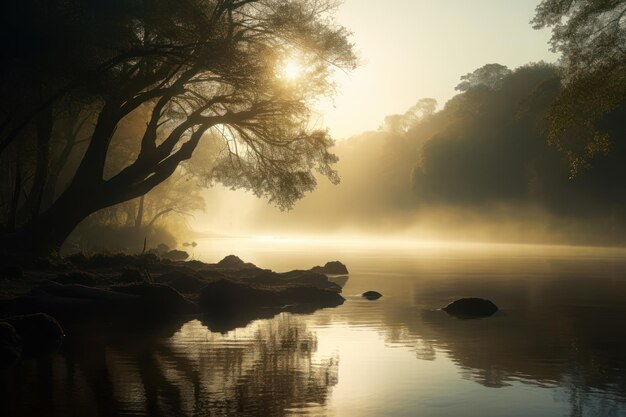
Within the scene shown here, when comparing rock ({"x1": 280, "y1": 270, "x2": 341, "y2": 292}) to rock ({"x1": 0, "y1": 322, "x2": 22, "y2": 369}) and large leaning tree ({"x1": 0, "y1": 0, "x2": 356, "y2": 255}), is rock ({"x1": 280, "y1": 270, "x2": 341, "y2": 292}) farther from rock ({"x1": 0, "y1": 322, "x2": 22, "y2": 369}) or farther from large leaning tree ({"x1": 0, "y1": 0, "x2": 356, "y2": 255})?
rock ({"x1": 0, "y1": 322, "x2": 22, "y2": 369})

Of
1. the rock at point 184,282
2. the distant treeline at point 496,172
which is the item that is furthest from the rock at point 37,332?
the distant treeline at point 496,172

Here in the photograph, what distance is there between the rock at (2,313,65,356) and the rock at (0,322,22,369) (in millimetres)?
769

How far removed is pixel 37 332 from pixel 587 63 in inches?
886

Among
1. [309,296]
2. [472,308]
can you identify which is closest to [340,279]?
[309,296]

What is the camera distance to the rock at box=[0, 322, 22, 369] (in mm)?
15359

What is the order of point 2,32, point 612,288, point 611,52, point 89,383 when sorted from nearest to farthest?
point 89,383
point 2,32
point 611,52
point 612,288

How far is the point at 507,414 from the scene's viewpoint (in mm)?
11344

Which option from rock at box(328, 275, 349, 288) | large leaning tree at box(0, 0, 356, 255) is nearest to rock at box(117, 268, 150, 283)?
large leaning tree at box(0, 0, 356, 255)

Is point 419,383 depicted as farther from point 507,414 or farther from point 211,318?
point 211,318

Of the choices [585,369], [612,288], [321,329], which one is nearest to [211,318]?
[321,329]

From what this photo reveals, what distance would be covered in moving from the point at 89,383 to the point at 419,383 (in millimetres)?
5853

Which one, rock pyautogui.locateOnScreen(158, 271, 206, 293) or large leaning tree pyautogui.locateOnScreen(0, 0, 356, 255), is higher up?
large leaning tree pyautogui.locateOnScreen(0, 0, 356, 255)

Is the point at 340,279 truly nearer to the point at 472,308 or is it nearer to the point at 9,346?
the point at 472,308

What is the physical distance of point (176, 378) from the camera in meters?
13.9
